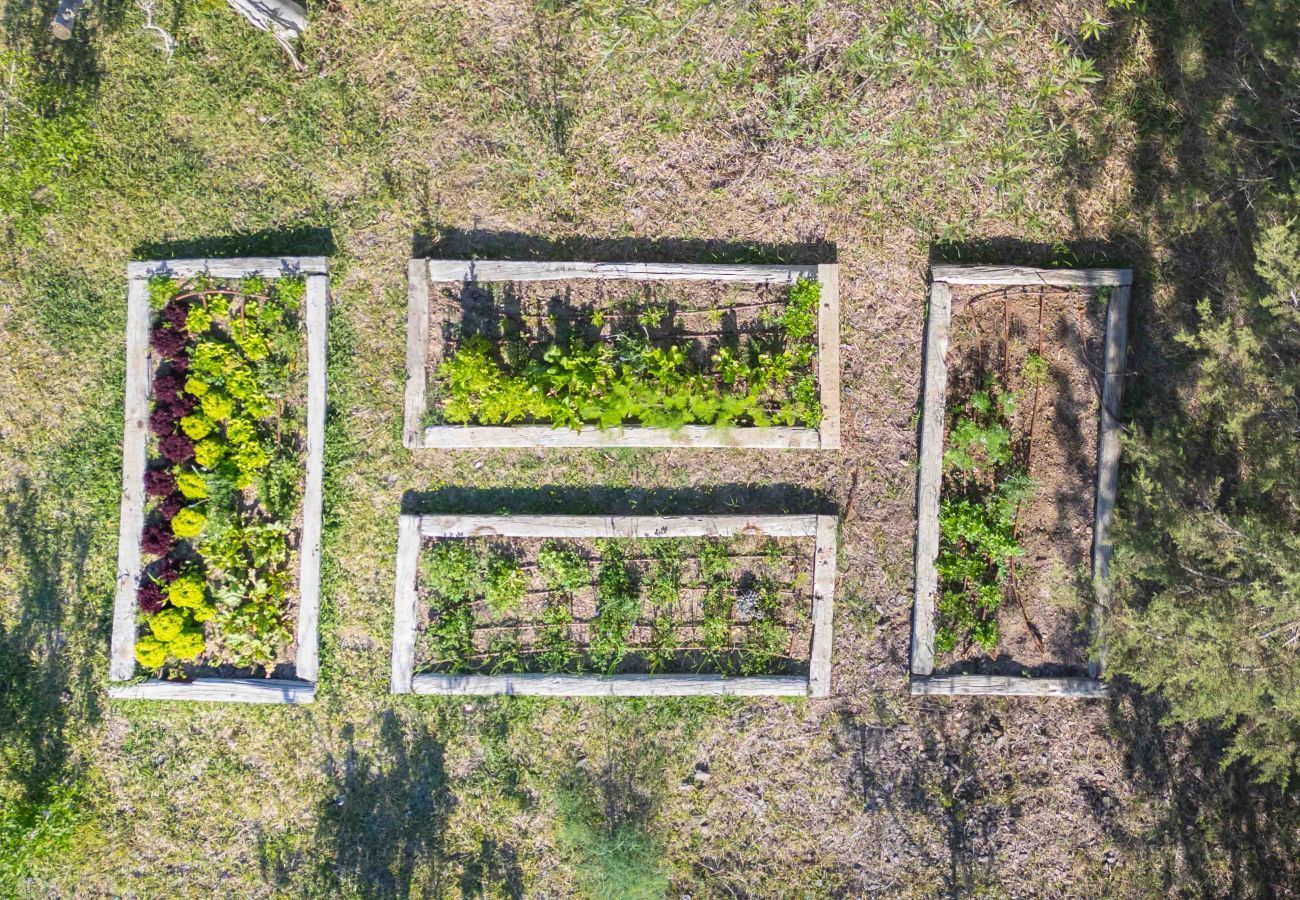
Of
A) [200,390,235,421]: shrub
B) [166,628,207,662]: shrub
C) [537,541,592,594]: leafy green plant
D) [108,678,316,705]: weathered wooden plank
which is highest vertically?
[200,390,235,421]: shrub

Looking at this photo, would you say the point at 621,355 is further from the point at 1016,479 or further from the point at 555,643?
the point at 1016,479

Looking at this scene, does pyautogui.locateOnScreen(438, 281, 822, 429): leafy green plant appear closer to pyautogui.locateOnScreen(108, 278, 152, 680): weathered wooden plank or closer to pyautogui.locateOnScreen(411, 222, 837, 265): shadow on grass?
pyautogui.locateOnScreen(411, 222, 837, 265): shadow on grass

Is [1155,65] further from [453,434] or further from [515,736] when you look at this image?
[515,736]

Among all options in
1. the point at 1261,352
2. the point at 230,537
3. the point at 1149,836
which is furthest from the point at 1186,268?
the point at 230,537

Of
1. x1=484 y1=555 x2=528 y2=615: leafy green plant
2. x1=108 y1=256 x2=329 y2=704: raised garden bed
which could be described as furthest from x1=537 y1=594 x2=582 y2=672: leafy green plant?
x1=108 y1=256 x2=329 y2=704: raised garden bed

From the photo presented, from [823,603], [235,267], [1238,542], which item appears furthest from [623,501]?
[1238,542]

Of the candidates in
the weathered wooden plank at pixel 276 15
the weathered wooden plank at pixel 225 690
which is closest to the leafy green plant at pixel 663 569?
the weathered wooden plank at pixel 225 690
